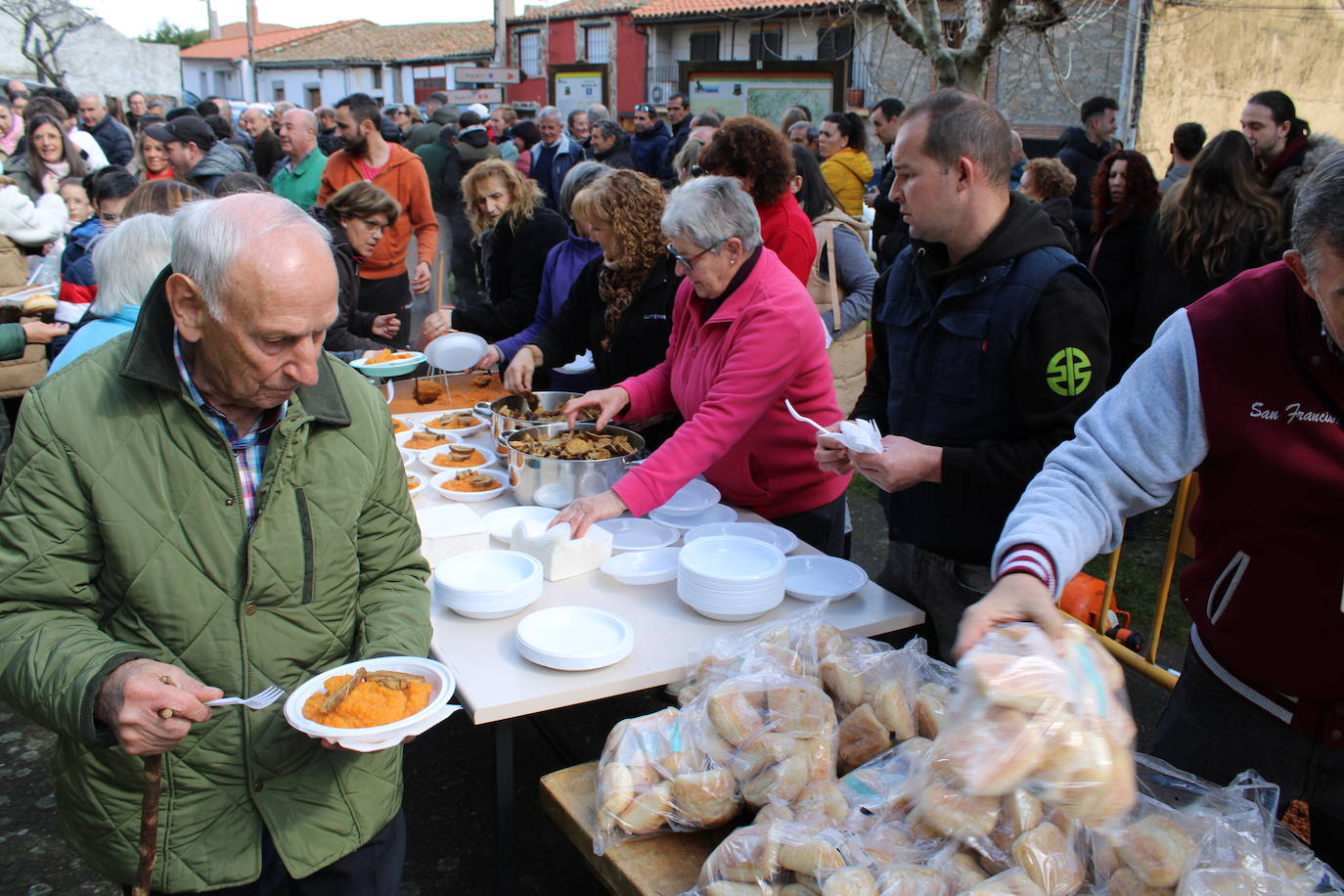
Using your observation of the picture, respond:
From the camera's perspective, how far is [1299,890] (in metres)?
1.30

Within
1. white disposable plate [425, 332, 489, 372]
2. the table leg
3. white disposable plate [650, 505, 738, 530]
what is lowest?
the table leg

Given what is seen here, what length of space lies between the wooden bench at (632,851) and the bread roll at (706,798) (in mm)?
55

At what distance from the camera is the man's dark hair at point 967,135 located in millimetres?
2227

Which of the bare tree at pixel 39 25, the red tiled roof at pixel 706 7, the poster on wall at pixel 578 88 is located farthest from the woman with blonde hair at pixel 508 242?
the bare tree at pixel 39 25

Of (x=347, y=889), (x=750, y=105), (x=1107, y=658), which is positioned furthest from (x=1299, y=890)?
(x=750, y=105)

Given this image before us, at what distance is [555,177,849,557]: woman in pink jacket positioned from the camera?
8.90 ft

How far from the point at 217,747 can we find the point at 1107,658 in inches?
58.3

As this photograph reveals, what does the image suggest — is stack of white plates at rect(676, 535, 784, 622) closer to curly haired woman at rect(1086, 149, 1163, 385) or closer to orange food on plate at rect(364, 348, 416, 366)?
orange food on plate at rect(364, 348, 416, 366)

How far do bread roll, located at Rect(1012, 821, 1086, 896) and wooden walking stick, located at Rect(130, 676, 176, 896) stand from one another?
136cm

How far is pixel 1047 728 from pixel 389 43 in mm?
49523

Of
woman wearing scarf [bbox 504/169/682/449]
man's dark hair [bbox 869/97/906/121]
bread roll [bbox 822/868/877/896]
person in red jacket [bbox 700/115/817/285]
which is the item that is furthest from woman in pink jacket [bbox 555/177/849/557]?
man's dark hair [bbox 869/97/906/121]

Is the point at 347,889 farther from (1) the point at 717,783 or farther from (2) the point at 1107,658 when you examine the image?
(2) the point at 1107,658

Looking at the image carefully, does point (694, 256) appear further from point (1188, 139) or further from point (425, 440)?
point (1188, 139)

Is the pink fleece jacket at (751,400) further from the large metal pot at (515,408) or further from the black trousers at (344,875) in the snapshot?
the black trousers at (344,875)
